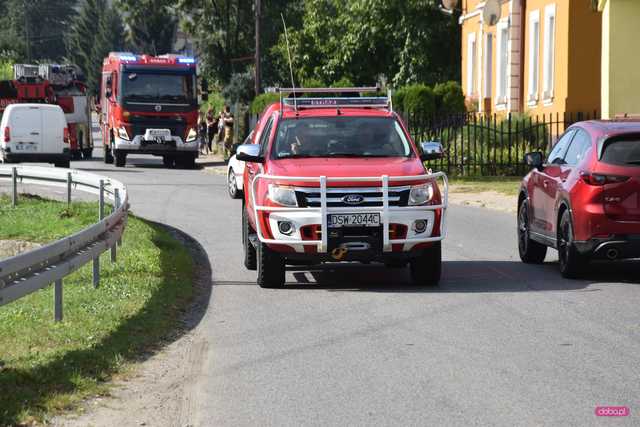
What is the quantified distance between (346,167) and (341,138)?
94cm

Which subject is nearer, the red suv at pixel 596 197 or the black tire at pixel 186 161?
the red suv at pixel 596 197

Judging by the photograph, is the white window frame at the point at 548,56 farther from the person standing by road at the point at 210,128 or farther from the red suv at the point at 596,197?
the person standing by road at the point at 210,128

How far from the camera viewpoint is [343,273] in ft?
49.8

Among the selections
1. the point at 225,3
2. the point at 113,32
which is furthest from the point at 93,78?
the point at 225,3

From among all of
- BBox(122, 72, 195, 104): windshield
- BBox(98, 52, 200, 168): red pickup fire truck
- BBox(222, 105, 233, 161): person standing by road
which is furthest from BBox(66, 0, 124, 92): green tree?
BBox(122, 72, 195, 104): windshield

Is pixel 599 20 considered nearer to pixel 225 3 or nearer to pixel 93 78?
pixel 225 3

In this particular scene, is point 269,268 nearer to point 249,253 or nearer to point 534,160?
point 249,253

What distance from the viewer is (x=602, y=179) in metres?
13.7

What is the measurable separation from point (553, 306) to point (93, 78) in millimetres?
137568

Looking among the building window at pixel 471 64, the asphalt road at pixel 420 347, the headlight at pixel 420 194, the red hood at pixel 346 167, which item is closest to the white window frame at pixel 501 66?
the building window at pixel 471 64

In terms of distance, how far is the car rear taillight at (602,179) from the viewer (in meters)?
13.7

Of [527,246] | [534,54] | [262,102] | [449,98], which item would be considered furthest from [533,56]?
[527,246]

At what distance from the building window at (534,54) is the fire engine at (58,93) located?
18.0 m

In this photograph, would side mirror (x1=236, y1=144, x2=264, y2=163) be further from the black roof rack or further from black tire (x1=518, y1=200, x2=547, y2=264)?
black tire (x1=518, y1=200, x2=547, y2=264)
